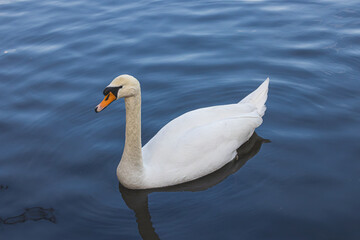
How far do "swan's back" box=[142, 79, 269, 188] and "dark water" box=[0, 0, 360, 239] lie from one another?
0.24 metres

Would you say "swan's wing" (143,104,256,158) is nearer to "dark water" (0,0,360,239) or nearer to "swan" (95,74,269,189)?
"swan" (95,74,269,189)

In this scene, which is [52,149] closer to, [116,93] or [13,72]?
[116,93]

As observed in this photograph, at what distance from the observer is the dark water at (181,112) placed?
548 cm

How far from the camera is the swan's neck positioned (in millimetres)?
5644

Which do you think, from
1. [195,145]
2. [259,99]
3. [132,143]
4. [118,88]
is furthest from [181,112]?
[118,88]

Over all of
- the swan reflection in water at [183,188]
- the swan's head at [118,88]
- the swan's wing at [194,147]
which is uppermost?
the swan's head at [118,88]

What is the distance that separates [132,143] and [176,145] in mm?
648

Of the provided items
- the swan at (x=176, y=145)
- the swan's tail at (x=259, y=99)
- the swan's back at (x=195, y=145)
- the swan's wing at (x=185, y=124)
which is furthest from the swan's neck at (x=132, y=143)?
the swan's tail at (x=259, y=99)

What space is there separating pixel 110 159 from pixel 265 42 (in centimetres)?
556

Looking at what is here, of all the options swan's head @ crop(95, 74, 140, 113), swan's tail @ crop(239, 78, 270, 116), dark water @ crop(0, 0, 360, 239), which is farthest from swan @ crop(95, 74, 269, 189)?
swan's tail @ crop(239, 78, 270, 116)

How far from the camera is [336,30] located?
424 inches

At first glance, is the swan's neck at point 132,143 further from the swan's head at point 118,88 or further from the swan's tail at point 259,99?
the swan's tail at point 259,99

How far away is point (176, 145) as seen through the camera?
5988mm

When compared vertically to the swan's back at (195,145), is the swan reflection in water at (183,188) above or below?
below
